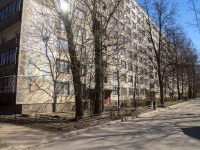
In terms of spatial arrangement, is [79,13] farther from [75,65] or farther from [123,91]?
[123,91]

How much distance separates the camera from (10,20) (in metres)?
22.5

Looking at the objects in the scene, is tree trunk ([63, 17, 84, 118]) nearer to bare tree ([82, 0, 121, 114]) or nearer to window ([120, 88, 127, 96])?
bare tree ([82, 0, 121, 114])

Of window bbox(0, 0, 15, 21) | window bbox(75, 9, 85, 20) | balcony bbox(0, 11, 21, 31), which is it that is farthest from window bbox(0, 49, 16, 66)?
window bbox(75, 9, 85, 20)

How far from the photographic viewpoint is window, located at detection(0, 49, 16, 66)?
21156 millimetres

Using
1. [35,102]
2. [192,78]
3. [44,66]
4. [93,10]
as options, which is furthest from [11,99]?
[192,78]

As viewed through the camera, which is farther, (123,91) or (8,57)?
(123,91)

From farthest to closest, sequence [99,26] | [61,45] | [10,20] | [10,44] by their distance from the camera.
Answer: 1. [10,20]
2. [10,44]
3. [99,26]
4. [61,45]

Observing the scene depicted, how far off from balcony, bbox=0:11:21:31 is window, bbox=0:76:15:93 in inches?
224

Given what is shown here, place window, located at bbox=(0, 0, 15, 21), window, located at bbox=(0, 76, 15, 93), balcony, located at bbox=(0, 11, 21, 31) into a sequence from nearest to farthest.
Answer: window, located at bbox=(0, 76, 15, 93)
balcony, located at bbox=(0, 11, 21, 31)
window, located at bbox=(0, 0, 15, 21)

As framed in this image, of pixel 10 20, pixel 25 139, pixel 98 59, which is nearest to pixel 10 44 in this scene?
pixel 10 20

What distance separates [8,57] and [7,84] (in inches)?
111

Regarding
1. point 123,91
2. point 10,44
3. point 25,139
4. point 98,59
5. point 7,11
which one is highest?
point 7,11

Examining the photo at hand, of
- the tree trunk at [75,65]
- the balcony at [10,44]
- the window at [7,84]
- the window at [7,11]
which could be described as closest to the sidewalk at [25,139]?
the tree trunk at [75,65]

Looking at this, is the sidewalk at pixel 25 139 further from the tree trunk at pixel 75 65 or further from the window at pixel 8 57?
the window at pixel 8 57
